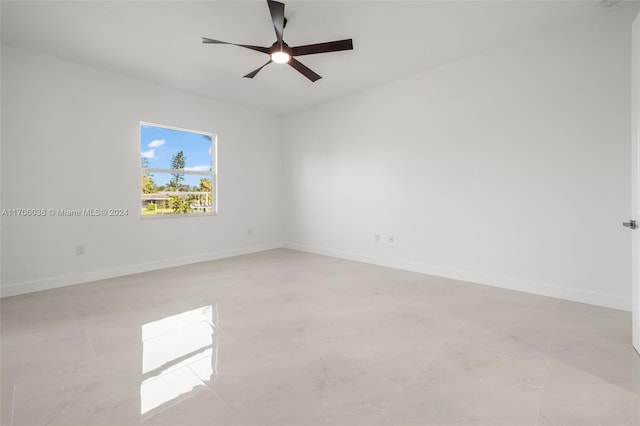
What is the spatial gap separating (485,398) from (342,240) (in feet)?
12.0

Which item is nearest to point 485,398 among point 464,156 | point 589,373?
point 589,373

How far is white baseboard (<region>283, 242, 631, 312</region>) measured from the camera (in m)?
Answer: 2.77

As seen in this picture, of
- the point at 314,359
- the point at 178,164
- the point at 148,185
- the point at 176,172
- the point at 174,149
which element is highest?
the point at 174,149

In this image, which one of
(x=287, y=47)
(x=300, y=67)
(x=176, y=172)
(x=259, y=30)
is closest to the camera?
(x=287, y=47)

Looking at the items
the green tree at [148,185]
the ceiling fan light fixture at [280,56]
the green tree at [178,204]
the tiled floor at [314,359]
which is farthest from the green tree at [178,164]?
the ceiling fan light fixture at [280,56]

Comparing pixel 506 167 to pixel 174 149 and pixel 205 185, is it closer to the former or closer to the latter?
pixel 205 185

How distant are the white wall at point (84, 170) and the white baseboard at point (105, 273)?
1 cm

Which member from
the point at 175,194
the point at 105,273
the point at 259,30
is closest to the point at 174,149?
the point at 175,194

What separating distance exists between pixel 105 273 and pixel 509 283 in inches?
197

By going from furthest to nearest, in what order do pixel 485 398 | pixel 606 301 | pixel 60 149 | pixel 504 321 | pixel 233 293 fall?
1. pixel 60 149
2. pixel 233 293
3. pixel 606 301
4. pixel 504 321
5. pixel 485 398

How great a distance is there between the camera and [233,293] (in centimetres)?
325

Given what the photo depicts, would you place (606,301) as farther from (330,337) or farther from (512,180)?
(330,337)

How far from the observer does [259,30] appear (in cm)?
294

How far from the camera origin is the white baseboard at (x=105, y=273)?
129 inches
